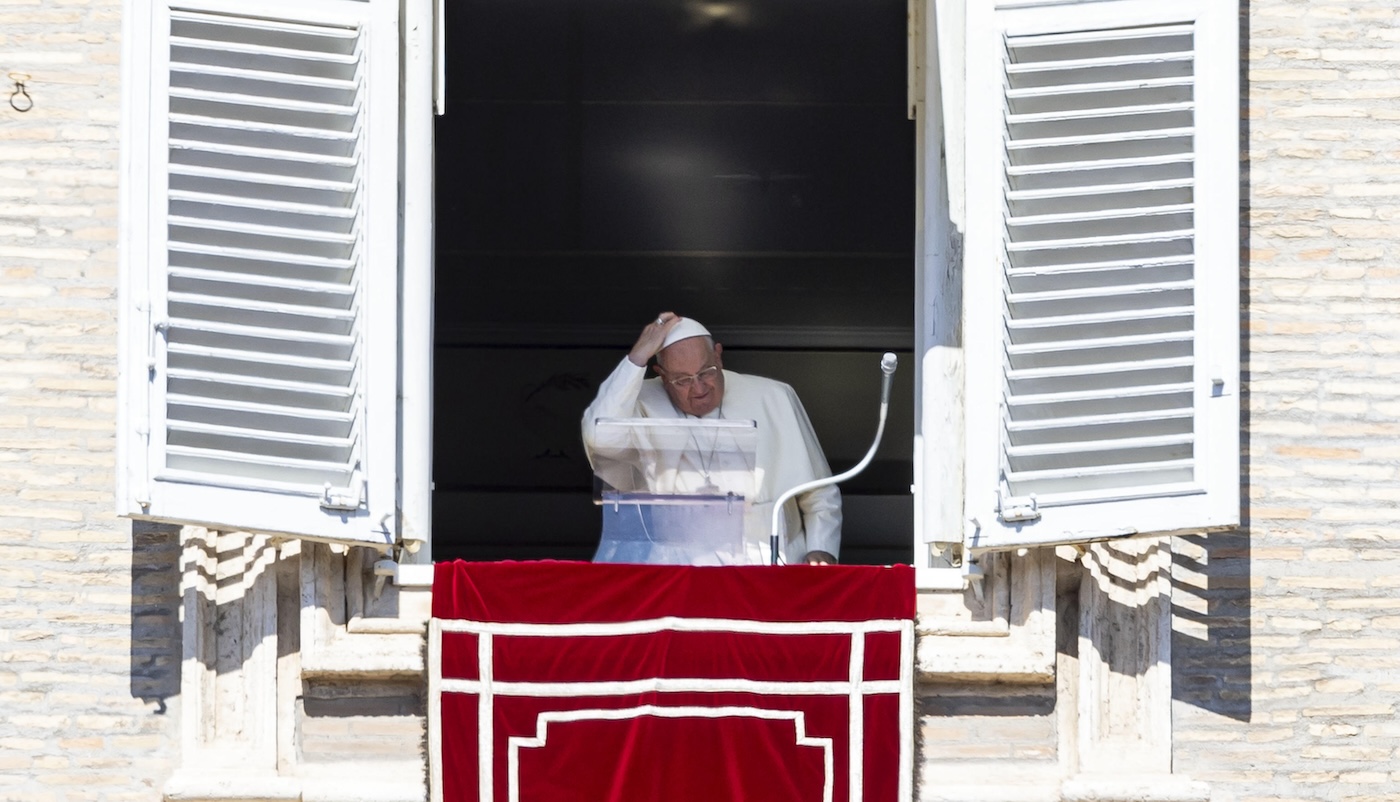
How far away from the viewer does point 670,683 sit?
17.6 feet

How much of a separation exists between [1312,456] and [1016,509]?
3.36 feet

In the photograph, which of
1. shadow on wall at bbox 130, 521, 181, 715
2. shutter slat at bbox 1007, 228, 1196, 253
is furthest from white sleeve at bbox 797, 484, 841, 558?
shadow on wall at bbox 130, 521, 181, 715

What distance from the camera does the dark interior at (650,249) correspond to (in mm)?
10203

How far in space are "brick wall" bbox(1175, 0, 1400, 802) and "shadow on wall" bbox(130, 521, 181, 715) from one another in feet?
8.81

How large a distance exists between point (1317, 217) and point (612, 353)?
558 cm

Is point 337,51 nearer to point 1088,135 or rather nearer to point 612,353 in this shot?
point 1088,135

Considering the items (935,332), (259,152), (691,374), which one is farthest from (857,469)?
(259,152)

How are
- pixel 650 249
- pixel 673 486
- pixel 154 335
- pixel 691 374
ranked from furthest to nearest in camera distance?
pixel 650 249
pixel 691 374
pixel 673 486
pixel 154 335

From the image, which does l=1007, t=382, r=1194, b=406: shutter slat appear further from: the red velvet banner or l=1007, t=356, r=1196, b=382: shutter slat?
the red velvet banner

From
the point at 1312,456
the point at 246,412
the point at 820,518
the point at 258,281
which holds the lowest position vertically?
the point at 820,518

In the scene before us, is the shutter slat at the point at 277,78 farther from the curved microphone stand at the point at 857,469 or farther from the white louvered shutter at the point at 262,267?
the curved microphone stand at the point at 857,469

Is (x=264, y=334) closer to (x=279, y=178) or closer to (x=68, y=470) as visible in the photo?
(x=279, y=178)

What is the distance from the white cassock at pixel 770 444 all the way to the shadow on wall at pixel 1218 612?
1126mm

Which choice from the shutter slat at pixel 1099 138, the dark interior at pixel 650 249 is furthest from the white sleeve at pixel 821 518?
the dark interior at pixel 650 249
